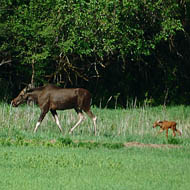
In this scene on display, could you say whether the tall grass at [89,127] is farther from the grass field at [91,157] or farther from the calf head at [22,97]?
the calf head at [22,97]

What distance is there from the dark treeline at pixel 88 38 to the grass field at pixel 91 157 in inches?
163

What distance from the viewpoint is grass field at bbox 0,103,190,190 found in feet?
33.7

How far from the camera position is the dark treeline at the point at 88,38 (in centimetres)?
2467

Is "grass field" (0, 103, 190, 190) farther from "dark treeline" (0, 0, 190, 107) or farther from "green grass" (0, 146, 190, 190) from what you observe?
"dark treeline" (0, 0, 190, 107)

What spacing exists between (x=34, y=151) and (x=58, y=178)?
3.37m

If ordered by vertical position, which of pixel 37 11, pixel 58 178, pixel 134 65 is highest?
pixel 37 11

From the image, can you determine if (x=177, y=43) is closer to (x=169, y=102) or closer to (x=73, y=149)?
(x=169, y=102)

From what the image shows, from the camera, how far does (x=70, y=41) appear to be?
24.8 m

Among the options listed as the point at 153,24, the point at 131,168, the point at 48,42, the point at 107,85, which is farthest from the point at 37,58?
the point at 131,168

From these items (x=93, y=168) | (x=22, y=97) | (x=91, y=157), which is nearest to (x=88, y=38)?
(x=22, y=97)

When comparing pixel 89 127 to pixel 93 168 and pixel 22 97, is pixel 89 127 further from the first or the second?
pixel 93 168

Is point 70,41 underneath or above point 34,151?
above

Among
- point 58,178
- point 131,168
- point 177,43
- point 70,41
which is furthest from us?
A: point 177,43

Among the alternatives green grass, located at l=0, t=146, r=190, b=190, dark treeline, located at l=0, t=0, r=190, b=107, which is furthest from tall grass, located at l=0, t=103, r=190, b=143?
green grass, located at l=0, t=146, r=190, b=190
